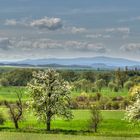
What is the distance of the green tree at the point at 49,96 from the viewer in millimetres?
95438

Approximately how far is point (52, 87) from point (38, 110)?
6.34 meters

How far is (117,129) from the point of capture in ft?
328

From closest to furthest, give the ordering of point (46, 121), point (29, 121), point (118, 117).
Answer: point (46, 121)
point (29, 121)
point (118, 117)

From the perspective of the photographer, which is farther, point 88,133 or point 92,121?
point 92,121

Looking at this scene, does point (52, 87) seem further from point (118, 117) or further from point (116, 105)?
point (116, 105)

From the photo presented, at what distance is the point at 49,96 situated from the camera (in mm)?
97438

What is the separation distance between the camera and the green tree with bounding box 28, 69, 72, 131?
95438 mm

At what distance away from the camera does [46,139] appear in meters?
66.8

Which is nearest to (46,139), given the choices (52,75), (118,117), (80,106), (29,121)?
(52,75)

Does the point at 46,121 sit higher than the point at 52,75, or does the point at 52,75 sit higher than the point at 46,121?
the point at 52,75

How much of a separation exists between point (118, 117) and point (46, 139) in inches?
2281

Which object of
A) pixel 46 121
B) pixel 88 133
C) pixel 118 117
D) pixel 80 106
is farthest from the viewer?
pixel 80 106

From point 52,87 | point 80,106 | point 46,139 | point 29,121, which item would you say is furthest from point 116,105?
point 46,139

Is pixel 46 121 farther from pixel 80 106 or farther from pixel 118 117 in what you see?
pixel 80 106
